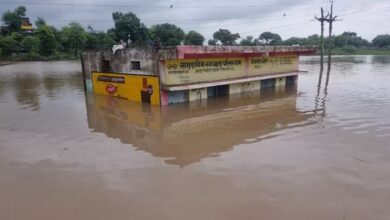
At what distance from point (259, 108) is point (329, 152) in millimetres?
5871

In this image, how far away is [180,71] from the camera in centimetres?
1382

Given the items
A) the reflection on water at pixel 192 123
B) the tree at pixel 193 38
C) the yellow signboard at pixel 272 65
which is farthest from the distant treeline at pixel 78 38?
the reflection on water at pixel 192 123

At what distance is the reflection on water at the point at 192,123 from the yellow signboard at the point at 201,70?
109 centimetres

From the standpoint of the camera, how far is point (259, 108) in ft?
43.4

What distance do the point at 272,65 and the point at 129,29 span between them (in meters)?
66.3

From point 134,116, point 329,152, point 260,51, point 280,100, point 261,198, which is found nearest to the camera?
point 261,198

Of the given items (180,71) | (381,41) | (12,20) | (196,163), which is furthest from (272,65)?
(381,41)

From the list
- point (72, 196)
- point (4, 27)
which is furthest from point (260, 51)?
point (4, 27)

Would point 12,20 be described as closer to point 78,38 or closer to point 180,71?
point 78,38

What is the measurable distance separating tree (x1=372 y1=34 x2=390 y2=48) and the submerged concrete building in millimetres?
93440

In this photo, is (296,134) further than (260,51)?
No

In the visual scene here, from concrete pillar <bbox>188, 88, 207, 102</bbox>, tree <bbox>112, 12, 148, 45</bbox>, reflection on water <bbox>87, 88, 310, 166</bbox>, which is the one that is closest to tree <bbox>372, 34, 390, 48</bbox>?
tree <bbox>112, 12, 148, 45</bbox>

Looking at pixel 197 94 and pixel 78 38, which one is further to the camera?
pixel 78 38

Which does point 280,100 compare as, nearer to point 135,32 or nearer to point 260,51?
point 260,51
